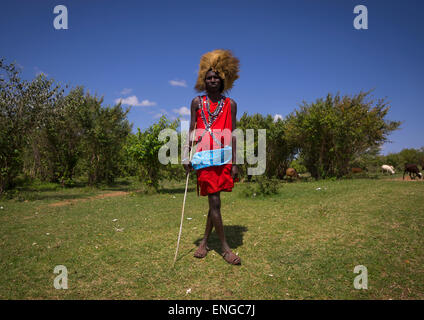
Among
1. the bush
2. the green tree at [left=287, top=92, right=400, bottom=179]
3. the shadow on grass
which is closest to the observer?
the shadow on grass

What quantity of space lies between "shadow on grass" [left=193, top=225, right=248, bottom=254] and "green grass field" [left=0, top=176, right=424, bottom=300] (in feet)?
0.06

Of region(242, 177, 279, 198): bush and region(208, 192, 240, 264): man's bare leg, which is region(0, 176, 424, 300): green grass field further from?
region(242, 177, 279, 198): bush

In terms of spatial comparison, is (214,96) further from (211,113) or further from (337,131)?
(337,131)

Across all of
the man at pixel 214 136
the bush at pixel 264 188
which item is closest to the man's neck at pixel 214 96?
the man at pixel 214 136

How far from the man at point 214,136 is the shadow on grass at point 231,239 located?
1.19 ft

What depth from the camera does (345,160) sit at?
Answer: 610 inches

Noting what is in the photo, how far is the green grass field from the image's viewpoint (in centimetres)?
285

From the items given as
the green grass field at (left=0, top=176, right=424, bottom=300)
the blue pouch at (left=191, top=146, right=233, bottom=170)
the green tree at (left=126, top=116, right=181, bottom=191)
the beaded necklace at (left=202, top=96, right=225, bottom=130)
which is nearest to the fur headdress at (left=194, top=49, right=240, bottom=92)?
the beaded necklace at (left=202, top=96, right=225, bottom=130)

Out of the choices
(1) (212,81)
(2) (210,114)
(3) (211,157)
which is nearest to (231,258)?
(3) (211,157)

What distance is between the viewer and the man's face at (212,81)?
152 inches

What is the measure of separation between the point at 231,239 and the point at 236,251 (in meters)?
0.58

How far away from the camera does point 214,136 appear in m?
3.74
